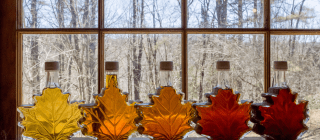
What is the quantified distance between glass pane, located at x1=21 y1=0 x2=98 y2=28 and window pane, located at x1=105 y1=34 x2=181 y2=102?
14 cm

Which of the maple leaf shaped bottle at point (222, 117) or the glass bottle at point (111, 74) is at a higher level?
the glass bottle at point (111, 74)

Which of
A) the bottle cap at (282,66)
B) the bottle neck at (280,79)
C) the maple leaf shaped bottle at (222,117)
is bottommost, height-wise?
the maple leaf shaped bottle at (222,117)

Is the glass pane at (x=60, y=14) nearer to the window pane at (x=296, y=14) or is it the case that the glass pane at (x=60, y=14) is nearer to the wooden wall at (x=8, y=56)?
the wooden wall at (x=8, y=56)

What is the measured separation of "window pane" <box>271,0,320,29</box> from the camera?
3.43 feet

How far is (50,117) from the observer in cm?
67

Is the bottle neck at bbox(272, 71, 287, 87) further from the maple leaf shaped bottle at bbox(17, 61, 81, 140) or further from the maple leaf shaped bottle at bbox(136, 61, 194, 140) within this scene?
the maple leaf shaped bottle at bbox(17, 61, 81, 140)

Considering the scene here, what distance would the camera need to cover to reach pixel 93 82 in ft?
3.44

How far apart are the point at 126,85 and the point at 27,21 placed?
1.79ft

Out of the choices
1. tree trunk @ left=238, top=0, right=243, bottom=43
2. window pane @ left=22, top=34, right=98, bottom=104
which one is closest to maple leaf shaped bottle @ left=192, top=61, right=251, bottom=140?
tree trunk @ left=238, top=0, right=243, bottom=43

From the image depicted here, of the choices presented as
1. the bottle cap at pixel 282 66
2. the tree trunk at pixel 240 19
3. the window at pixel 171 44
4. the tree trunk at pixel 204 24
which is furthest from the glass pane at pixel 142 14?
the bottle cap at pixel 282 66

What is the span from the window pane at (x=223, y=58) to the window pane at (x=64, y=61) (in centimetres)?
46

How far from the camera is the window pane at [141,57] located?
1.04 m

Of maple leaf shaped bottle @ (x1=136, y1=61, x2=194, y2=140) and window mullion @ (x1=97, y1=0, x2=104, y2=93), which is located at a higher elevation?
window mullion @ (x1=97, y1=0, x2=104, y2=93)

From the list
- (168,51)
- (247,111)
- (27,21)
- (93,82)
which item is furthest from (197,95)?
(27,21)
